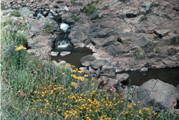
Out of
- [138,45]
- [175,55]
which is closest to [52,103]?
[138,45]

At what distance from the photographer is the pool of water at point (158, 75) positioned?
7.67 metres

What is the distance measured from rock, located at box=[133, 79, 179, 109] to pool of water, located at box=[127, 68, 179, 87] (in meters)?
1.34

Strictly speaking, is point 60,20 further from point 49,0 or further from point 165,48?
point 165,48

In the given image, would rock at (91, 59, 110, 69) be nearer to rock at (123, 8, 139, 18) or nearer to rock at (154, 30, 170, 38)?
rock at (154, 30, 170, 38)

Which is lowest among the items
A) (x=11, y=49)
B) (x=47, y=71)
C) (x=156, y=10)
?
(x=156, y=10)

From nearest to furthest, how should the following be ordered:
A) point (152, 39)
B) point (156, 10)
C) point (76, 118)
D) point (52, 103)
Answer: point (76, 118) → point (52, 103) → point (152, 39) → point (156, 10)

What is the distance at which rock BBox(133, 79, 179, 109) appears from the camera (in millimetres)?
5695

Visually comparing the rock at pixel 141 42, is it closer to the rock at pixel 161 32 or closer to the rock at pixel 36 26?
the rock at pixel 161 32

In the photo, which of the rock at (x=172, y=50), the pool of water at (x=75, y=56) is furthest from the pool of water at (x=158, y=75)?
the pool of water at (x=75, y=56)

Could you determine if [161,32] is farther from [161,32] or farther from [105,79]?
[105,79]

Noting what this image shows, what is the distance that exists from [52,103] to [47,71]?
1.34 meters

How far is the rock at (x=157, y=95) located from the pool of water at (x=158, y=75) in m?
1.34

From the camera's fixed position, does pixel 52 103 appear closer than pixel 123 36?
Yes

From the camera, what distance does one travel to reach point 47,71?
5145mm
